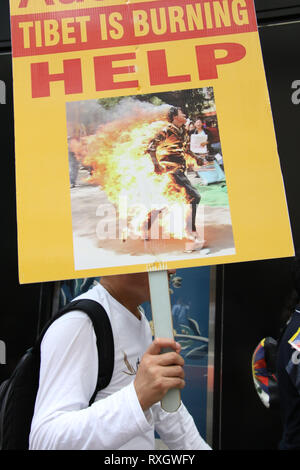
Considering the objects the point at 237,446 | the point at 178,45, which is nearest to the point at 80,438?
the point at 178,45

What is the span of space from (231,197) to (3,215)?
2.65 meters

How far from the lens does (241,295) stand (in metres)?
3.24

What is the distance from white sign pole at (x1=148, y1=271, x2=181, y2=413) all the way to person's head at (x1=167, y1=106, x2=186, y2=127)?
1.48 feet

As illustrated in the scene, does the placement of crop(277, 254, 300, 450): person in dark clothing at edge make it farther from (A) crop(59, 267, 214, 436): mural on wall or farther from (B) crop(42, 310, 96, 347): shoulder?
(A) crop(59, 267, 214, 436): mural on wall

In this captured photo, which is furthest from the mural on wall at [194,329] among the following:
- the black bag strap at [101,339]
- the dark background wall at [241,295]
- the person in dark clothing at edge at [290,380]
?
the black bag strap at [101,339]

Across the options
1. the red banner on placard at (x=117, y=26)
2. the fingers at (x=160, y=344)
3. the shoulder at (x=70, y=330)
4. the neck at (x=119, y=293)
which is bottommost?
the fingers at (x=160, y=344)

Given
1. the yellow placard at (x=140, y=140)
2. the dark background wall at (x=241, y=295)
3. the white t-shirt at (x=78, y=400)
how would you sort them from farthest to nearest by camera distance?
the dark background wall at (x=241, y=295) → the yellow placard at (x=140, y=140) → the white t-shirt at (x=78, y=400)

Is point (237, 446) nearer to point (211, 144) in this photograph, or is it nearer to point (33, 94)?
point (211, 144)

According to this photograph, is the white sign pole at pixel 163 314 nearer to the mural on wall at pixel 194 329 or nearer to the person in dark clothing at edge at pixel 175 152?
the person in dark clothing at edge at pixel 175 152

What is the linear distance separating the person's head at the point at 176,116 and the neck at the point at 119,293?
0.54 m

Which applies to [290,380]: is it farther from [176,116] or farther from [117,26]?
[117,26]

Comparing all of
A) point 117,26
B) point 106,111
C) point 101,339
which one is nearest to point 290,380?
point 101,339

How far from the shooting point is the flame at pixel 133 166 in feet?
3.66

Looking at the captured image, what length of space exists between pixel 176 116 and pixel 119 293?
0.59 meters
